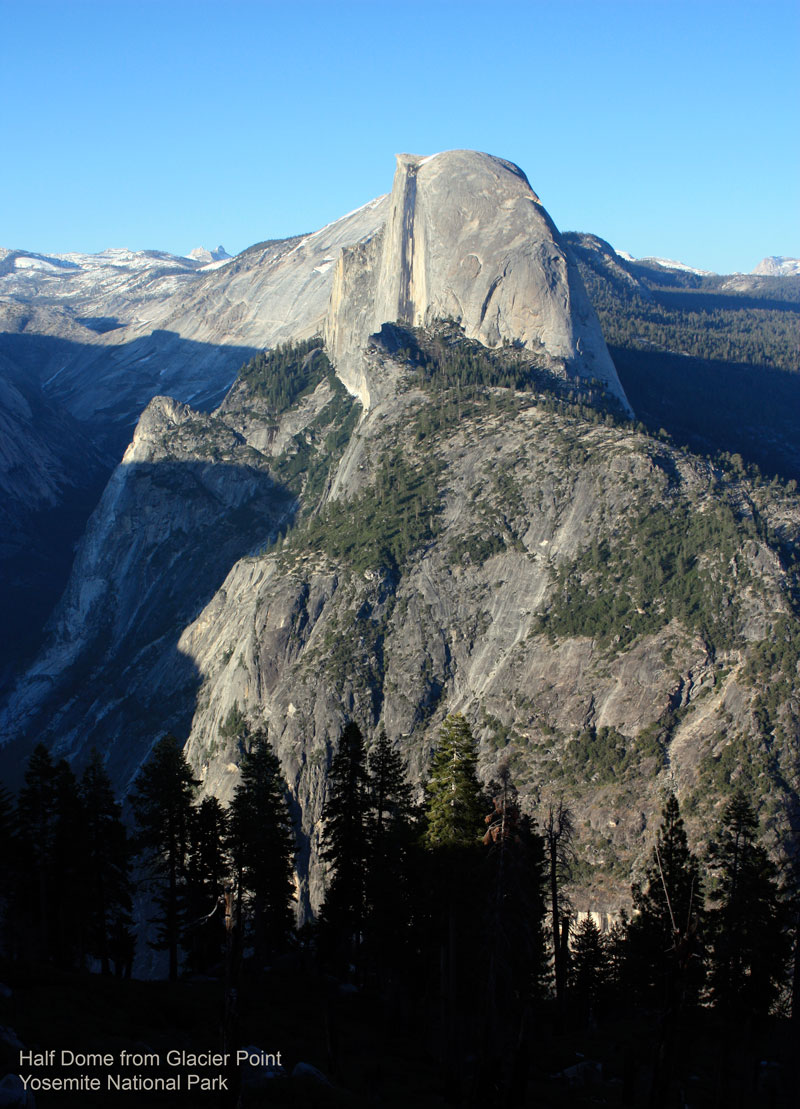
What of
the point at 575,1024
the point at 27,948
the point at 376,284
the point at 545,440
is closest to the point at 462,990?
the point at 575,1024

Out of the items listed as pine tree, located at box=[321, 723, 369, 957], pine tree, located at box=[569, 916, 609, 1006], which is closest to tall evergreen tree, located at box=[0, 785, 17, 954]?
pine tree, located at box=[321, 723, 369, 957]

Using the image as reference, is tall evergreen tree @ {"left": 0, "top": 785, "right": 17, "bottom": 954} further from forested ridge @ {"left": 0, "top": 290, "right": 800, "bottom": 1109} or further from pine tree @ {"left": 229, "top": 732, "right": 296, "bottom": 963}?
pine tree @ {"left": 229, "top": 732, "right": 296, "bottom": 963}

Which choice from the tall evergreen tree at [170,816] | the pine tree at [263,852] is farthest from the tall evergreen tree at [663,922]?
the tall evergreen tree at [170,816]

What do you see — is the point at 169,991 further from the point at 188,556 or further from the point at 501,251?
the point at 501,251

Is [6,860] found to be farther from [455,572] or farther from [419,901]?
[455,572]

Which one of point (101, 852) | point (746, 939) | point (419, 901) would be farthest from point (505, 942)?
point (101, 852)

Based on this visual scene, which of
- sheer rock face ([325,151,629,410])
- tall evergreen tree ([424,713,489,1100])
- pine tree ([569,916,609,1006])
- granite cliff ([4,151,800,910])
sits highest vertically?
sheer rock face ([325,151,629,410])

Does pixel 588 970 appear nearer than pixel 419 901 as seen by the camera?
No
